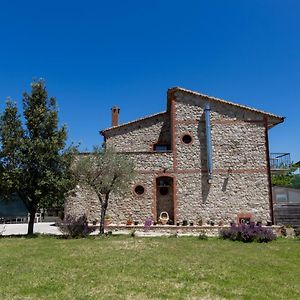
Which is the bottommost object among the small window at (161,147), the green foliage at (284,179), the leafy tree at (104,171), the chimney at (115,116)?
the leafy tree at (104,171)

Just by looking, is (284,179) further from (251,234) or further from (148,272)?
(148,272)

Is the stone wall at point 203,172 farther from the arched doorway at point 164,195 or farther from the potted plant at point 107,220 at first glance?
the arched doorway at point 164,195

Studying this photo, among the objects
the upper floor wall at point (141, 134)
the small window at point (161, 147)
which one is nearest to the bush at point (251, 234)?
the small window at point (161, 147)

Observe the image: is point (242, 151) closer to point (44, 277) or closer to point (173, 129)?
point (173, 129)

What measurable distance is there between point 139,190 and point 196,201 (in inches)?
146

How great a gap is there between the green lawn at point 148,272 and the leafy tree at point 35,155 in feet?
16.3

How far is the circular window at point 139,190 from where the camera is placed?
21453 mm

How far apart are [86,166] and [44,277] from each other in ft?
32.4

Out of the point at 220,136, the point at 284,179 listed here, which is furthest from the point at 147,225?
the point at 284,179

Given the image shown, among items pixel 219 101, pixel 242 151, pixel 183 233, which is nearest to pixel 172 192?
pixel 183 233

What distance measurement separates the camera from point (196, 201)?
2131 centimetres

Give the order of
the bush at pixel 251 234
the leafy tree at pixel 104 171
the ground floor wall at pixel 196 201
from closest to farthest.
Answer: the bush at pixel 251 234 → the leafy tree at pixel 104 171 → the ground floor wall at pixel 196 201

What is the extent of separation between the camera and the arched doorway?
858 inches

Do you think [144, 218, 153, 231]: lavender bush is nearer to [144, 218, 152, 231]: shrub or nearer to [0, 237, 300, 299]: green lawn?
[144, 218, 152, 231]: shrub
